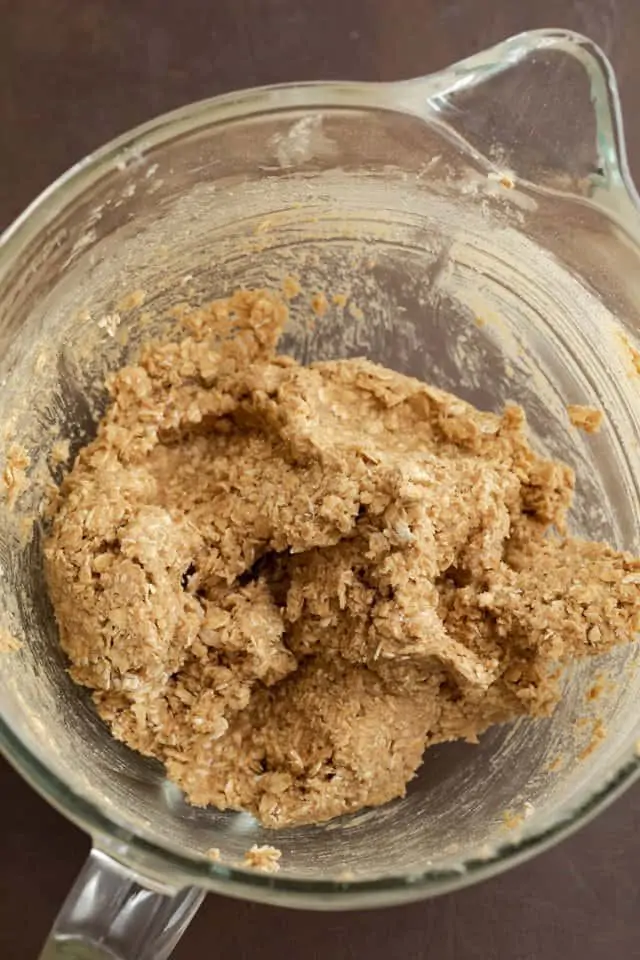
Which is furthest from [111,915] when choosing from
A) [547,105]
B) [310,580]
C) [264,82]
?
[264,82]

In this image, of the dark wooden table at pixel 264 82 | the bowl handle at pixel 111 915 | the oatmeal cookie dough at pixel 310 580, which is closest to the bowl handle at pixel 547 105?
the oatmeal cookie dough at pixel 310 580

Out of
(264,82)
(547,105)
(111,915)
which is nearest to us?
(111,915)

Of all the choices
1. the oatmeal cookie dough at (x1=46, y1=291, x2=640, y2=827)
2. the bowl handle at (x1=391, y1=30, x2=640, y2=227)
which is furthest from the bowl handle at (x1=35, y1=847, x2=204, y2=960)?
the bowl handle at (x1=391, y1=30, x2=640, y2=227)

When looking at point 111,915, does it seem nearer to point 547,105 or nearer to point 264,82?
point 547,105

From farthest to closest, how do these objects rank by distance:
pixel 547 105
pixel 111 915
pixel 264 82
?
pixel 264 82, pixel 547 105, pixel 111 915

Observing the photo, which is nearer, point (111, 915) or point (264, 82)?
point (111, 915)

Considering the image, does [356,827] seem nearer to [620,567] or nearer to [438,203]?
[620,567]

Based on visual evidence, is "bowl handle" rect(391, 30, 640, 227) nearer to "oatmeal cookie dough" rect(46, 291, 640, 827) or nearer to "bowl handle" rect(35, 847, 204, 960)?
"oatmeal cookie dough" rect(46, 291, 640, 827)

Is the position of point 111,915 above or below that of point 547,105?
below

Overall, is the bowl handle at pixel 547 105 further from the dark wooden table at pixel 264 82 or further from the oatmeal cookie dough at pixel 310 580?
the dark wooden table at pixel 264 82
